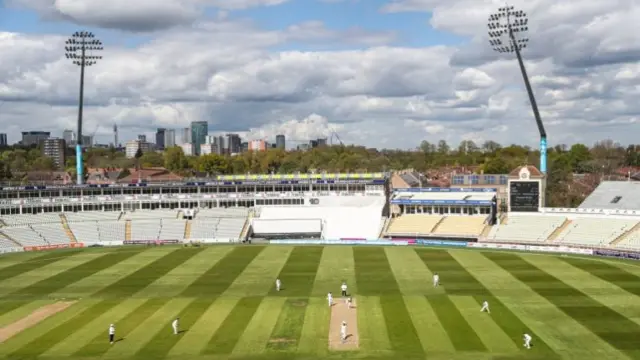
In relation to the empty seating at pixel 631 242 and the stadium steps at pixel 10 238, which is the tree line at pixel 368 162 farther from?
the stadium steps at pixel 10 238

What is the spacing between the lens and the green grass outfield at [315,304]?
3094 cm

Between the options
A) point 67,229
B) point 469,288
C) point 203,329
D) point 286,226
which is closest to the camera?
point 203,329

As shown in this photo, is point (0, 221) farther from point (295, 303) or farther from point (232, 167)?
point (232, 167)

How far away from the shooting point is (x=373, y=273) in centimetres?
4966

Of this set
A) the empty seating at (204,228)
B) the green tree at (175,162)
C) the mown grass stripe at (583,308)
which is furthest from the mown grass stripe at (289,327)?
the green tree at (175,162)

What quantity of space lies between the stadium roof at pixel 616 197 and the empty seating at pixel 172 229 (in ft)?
147

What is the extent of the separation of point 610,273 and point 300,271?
2369 cm

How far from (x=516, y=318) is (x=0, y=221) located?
59243mm

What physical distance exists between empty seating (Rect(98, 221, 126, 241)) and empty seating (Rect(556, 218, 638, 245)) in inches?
1830

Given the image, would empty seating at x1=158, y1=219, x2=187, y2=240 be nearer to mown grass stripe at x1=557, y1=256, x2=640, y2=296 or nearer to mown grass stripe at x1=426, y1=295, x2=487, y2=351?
mown grass stripe at x1=426, y1=295, x2=487, y2=351

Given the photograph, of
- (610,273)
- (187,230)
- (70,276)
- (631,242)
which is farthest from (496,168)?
(70,276)

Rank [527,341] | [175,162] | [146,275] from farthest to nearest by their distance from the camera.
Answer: [175,162], [146,275], [527,341]

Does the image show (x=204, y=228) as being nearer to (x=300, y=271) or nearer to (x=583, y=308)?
(x=300, y=271)

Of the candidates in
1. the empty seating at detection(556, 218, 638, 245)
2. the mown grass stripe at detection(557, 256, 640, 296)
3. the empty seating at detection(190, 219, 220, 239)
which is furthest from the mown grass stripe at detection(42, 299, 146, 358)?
the empty seating at detection(556, 218, 638, 245)
